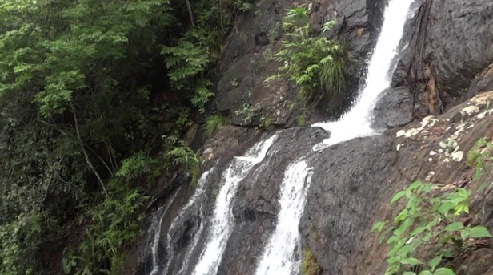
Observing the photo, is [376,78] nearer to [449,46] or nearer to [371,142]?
[449,46]

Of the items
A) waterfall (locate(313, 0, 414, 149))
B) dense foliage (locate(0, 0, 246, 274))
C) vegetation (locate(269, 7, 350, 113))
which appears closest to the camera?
waterfall (locate(313, 0, 414, 149))

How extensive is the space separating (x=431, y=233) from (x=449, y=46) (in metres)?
4.39

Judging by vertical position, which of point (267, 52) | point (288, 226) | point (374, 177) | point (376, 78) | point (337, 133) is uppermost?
point (267, 52)

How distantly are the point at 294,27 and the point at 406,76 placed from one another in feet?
10.8

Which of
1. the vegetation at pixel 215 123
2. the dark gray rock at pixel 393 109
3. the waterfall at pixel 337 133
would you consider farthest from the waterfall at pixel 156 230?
the dark gray rock at pixel 393 109

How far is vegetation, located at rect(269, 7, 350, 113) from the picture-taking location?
812cm

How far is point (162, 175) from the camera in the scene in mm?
9961

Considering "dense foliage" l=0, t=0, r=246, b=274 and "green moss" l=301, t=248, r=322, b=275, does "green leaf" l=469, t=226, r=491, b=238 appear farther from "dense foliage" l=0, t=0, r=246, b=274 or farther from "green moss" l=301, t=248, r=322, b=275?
"dense foliage" l=0, t=0, r=246, b=274

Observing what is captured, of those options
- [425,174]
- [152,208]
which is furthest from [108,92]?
[425,174]

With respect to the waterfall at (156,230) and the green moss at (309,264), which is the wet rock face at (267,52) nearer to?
the waterfall at (156,230)

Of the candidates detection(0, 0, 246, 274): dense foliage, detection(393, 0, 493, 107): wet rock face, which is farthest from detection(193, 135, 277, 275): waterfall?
detection(393, 0, 493, 107): wet rock face

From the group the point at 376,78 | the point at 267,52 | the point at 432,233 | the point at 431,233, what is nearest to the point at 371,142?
the point at 376,78

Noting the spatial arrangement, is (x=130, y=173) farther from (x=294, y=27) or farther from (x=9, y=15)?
(x=294, y=27)

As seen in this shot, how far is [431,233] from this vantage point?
10.0 feet
